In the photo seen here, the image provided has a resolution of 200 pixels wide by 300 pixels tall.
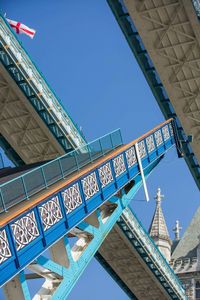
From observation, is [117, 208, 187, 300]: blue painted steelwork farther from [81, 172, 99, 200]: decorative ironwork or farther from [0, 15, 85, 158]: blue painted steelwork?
[81, 172, 99, 200]: decorative ironwork

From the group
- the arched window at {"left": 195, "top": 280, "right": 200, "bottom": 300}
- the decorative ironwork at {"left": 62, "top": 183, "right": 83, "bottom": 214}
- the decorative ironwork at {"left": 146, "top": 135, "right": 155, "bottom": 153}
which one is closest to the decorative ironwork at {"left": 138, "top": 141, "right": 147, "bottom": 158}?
the decorative ironwork at {"left": 146, "top": 135, "right": 155, "bottom": 153}

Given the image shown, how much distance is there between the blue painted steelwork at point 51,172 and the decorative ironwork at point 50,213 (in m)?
0.51

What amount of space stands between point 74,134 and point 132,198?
13.5 metres

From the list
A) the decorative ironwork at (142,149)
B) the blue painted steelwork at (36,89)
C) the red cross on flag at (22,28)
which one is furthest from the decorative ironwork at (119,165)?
the red cross on flag at (22,28)

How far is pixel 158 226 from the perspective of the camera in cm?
5297

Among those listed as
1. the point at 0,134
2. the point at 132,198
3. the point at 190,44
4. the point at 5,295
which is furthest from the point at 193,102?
the point at 5,295

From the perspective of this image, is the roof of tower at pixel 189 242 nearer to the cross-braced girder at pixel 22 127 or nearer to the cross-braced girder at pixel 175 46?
the cross-braced girder at pixel 175 46

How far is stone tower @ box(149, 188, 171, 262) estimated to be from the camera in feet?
172

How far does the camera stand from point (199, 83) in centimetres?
3353

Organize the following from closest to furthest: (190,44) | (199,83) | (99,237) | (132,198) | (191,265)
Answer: (99,237) → (132,198) → (190,44) → (199,83) → (191,265)

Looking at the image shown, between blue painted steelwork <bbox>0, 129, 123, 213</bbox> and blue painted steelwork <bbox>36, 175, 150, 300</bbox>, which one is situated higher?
blue painted steelwork <bbox>0, 129, 123, 213</bbox>

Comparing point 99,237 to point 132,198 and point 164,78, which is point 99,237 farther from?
point 164,78

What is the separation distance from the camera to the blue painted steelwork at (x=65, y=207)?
42.2 feet

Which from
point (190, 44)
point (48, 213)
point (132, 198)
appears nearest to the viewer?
point (48, 213)
